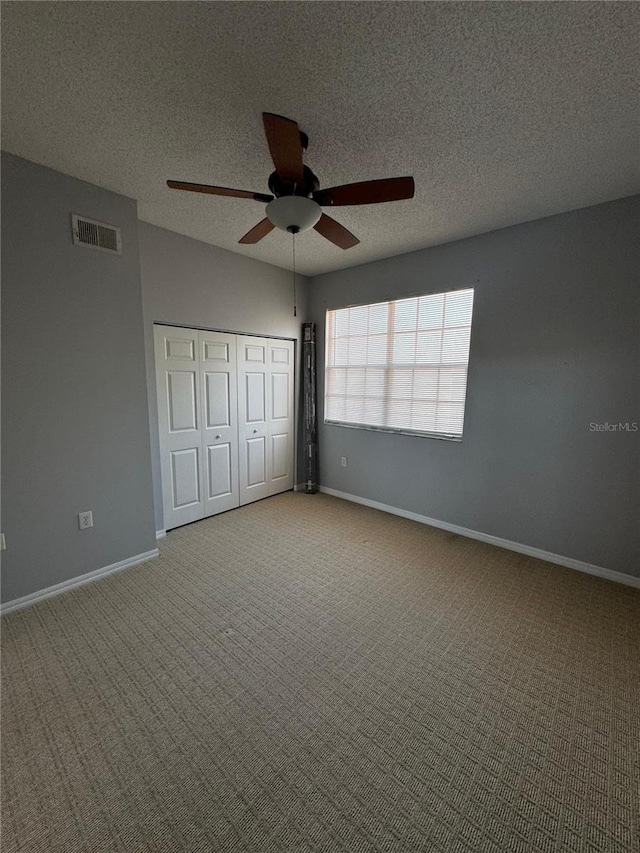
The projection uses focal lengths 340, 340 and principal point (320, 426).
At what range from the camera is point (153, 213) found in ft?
8.75

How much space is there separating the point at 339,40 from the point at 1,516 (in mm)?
2929

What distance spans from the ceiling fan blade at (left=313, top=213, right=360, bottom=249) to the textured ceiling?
38 cm

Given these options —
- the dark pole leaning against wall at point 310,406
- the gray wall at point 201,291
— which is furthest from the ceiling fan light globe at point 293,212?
the dark pole leaning against wall at point 310,406

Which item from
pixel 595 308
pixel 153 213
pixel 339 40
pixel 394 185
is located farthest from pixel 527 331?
pixel 153 213

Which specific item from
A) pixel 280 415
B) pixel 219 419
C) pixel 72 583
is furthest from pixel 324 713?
pixel 280 415

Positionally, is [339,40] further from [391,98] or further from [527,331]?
[527,331]

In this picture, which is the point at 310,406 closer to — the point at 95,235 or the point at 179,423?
the point at 179,423

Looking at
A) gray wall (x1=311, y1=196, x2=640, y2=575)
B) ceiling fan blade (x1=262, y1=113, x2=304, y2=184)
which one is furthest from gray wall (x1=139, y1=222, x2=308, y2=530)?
ceiling fan blade (x1=262, y1=113, x2=304, y2=184)

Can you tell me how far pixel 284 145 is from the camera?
54.4 inches

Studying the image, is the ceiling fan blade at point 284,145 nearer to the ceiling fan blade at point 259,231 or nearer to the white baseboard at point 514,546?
the ceiling fan blade at point 259,231

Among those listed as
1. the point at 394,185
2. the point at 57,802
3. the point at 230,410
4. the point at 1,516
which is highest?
the point at 394,185

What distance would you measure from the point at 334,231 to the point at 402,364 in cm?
179

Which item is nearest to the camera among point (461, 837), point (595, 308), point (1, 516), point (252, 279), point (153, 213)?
point (461, 837)

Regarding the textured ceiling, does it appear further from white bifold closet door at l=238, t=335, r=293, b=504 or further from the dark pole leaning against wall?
the dark pole leaning against wall
